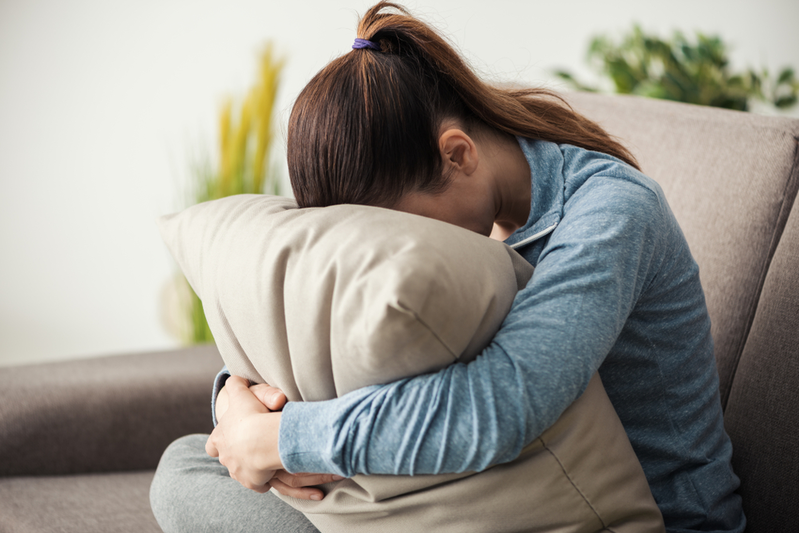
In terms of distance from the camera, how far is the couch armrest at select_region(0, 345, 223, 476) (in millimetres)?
1016

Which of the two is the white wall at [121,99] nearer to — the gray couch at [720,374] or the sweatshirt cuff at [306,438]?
the gray couch at [720,374]

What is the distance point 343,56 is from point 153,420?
Result: 2.42 ft

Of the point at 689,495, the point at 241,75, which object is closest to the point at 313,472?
the point at 689,495

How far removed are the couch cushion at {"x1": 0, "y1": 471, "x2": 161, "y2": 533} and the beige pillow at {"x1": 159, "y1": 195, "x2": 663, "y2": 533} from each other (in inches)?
15.9

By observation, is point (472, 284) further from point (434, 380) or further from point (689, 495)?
point (689, 495)

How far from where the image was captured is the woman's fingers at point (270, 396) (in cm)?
61

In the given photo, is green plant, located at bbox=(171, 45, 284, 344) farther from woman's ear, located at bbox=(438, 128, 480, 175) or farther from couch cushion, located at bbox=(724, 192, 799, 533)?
couch cushion, located at bbox=(724, 192, 799, 533)

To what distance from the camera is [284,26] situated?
7.82 ft

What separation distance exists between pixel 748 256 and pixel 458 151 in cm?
45

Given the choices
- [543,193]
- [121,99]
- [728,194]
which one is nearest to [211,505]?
[543,193]

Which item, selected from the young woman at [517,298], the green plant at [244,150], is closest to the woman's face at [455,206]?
the young woman at [517,298]

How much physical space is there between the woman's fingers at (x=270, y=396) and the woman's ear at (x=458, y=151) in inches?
12.0

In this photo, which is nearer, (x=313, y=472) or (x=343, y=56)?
(x=313, y=472)

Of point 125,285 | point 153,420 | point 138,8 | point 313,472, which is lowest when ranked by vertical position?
point 125,285
